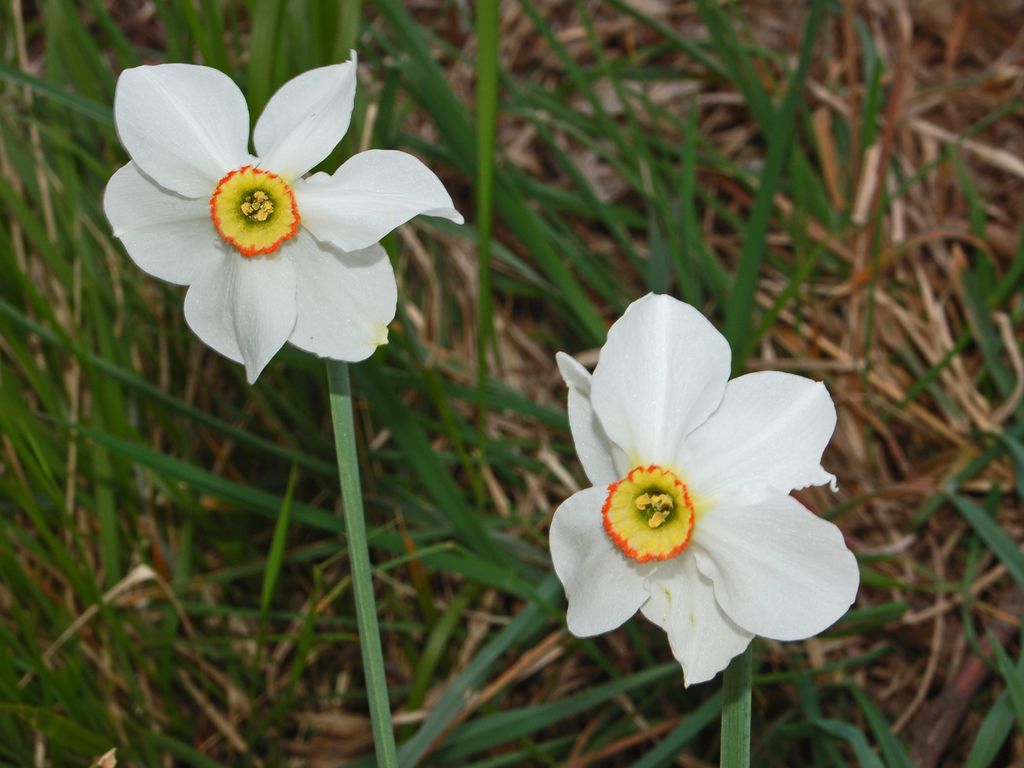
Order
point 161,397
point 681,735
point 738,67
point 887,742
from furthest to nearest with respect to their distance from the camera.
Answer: point 738,67 < point 161,397 < point 681,735 < point 887,742

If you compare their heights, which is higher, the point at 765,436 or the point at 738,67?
the point at 738,67

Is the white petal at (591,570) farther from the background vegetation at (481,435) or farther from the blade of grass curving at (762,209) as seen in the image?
the blade of grass curving at (762,209)

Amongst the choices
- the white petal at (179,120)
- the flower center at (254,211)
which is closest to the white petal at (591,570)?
the flower center at (254,211)

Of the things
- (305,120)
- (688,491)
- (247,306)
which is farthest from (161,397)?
(688,491)

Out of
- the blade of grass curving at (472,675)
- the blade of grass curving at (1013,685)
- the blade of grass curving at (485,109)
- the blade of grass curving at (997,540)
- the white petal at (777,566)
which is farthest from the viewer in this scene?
the blade of grass curving at (997,540)

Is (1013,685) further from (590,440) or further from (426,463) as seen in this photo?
(426,463)

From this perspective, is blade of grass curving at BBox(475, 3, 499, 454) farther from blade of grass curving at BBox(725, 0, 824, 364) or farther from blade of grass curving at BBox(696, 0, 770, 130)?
blade of grass curving at BBox(696, 0, 770, 130)

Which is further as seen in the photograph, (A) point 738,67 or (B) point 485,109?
(A) point 738,67

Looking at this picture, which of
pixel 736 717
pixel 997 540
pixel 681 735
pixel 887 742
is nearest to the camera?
pixel 736 717
